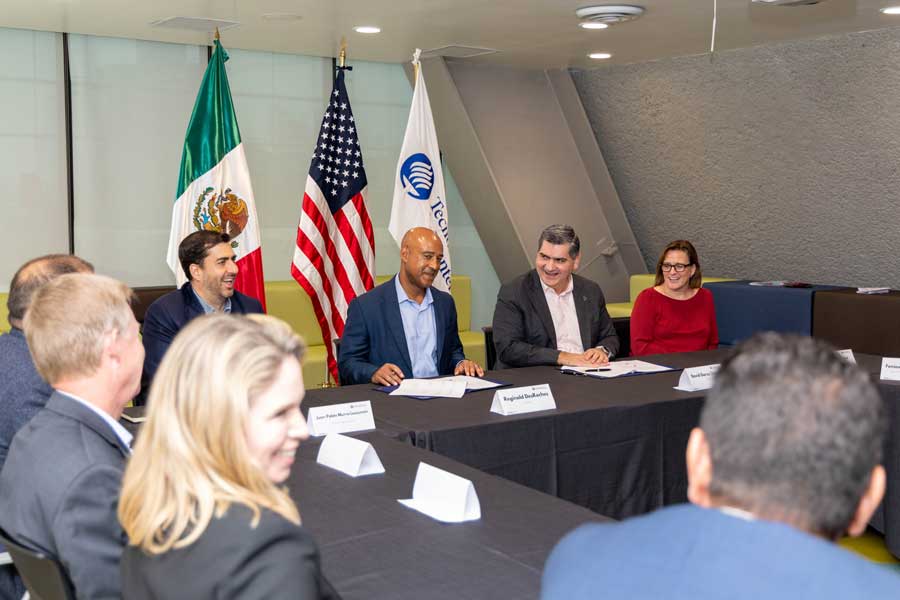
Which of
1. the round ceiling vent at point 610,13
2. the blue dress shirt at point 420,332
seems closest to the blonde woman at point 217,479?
the blue dress shirt at point 420,332

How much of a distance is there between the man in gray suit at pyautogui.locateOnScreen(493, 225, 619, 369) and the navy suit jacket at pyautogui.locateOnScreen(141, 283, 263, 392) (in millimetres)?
1305

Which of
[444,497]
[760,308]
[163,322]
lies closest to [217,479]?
[444,497]

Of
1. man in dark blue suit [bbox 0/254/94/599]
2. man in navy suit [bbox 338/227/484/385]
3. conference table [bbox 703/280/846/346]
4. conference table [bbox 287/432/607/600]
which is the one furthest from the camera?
conference table [bbox 703/280/846/346]

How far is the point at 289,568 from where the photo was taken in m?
1.23

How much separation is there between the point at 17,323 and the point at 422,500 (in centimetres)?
128

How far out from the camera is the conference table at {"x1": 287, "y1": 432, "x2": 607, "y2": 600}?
5.57 feet

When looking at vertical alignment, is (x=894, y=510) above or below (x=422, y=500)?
below

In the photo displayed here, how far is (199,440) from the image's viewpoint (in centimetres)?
129

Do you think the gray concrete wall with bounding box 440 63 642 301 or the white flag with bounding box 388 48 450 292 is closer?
the white flag with bounding box 388 48 450 292

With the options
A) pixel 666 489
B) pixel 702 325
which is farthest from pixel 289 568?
pixel 702 325

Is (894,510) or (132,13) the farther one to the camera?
(132,13)

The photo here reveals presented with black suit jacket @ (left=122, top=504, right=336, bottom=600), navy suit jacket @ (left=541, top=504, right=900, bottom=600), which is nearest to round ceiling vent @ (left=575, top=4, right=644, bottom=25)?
black suit jacket @ (left=122, top=504, right=336, bottom=600)

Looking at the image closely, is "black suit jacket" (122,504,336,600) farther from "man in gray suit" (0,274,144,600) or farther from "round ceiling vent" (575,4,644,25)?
"round ceiling vent" (575,4,644,25)

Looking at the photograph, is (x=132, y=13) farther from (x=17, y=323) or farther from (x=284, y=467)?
(x=284, y=467)
